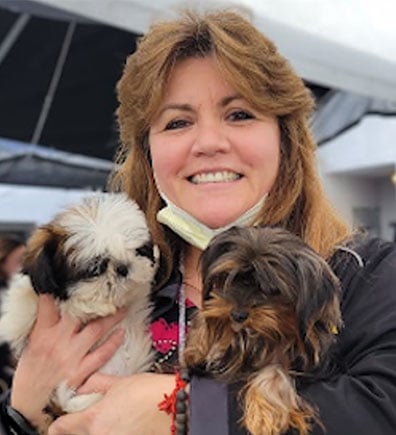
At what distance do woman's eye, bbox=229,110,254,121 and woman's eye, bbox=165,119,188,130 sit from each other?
0.15 m

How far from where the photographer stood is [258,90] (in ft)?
6.79

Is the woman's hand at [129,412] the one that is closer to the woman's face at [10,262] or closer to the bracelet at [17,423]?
the bracelet at [17,423]

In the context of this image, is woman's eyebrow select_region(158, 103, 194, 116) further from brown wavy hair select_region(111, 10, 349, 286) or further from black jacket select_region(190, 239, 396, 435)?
black jacket select_region(190, 239, 396, 435)

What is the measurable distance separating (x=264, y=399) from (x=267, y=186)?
27.5 inches

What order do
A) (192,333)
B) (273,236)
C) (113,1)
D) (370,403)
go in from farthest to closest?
(113,1) < (192,333) < (273,236) < (370,403)

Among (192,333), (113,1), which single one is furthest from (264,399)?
(113,1)

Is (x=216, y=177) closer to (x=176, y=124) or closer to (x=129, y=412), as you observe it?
(x=176, y=124)

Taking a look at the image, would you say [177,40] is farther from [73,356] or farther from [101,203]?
[73,356]

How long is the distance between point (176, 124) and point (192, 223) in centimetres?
30

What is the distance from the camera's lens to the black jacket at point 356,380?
1549 millimetres

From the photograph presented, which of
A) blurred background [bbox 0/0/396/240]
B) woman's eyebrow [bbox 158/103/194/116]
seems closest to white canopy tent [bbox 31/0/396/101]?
blurred background [bbox 0/0/396/240]

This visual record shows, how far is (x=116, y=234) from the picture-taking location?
2.20 metres

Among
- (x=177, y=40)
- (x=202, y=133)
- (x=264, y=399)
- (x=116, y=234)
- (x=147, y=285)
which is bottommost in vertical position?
(x=264, y=399)

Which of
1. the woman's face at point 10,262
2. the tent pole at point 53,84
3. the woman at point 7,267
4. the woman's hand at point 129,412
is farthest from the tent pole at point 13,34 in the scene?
the woman's hand at point 129,412
